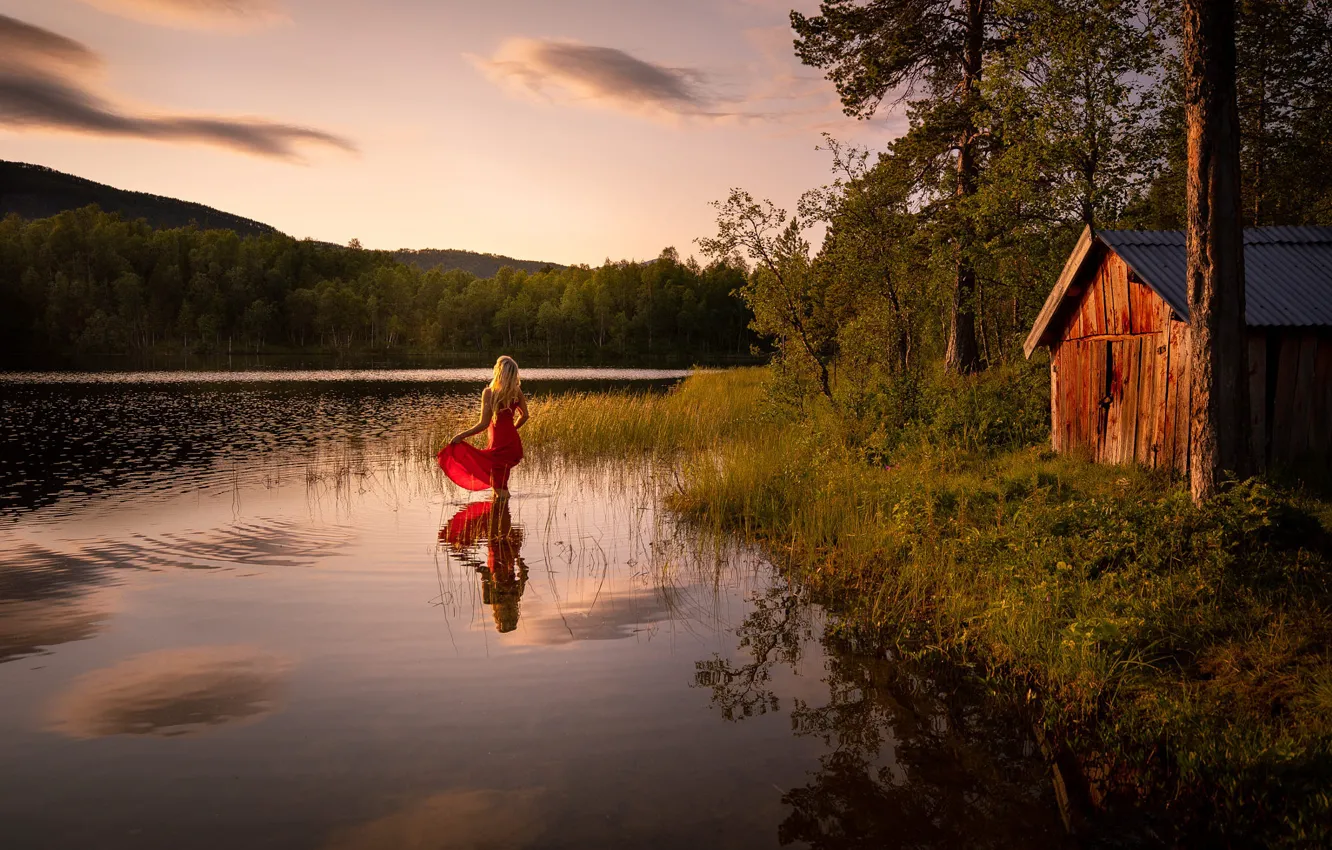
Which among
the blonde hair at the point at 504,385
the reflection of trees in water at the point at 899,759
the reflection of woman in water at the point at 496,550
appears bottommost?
the reflection of trees in water at the point at 899,759

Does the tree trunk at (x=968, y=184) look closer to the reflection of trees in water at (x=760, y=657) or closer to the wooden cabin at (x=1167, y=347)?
the wooden cabin at (x=1167, y=347)

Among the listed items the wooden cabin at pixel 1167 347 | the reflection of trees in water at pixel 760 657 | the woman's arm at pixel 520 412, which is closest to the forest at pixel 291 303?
the wooden cabin at pixel 1167 347

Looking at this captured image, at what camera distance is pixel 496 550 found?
1093 cm

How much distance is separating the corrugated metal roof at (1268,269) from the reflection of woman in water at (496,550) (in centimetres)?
993

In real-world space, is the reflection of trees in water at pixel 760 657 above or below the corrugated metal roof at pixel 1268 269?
below

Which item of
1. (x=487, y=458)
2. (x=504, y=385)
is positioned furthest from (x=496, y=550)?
(x=504, y=385)

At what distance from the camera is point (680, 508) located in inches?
532

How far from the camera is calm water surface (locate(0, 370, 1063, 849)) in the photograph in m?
4.54

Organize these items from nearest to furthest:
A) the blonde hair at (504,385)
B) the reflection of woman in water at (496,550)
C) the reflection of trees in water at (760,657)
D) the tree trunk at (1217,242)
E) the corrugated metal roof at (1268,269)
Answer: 1. the reflection of trees in water at (760,657)
2. the tree trunk at (1217,242)
3. the reflection of woman in water at (496,550)
4. the corrugated metal roof at (1268,269)
5. the blonde hair at (504,385)

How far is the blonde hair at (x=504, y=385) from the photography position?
12.9 m

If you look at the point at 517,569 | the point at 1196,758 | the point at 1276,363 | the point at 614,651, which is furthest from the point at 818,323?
the point at 1196,758

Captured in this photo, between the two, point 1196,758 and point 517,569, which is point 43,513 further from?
point 1196,758

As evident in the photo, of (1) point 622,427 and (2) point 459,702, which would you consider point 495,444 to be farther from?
(1) point 622,427

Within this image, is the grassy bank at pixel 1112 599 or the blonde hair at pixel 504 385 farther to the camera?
the blonde hair at pixel 504 385
